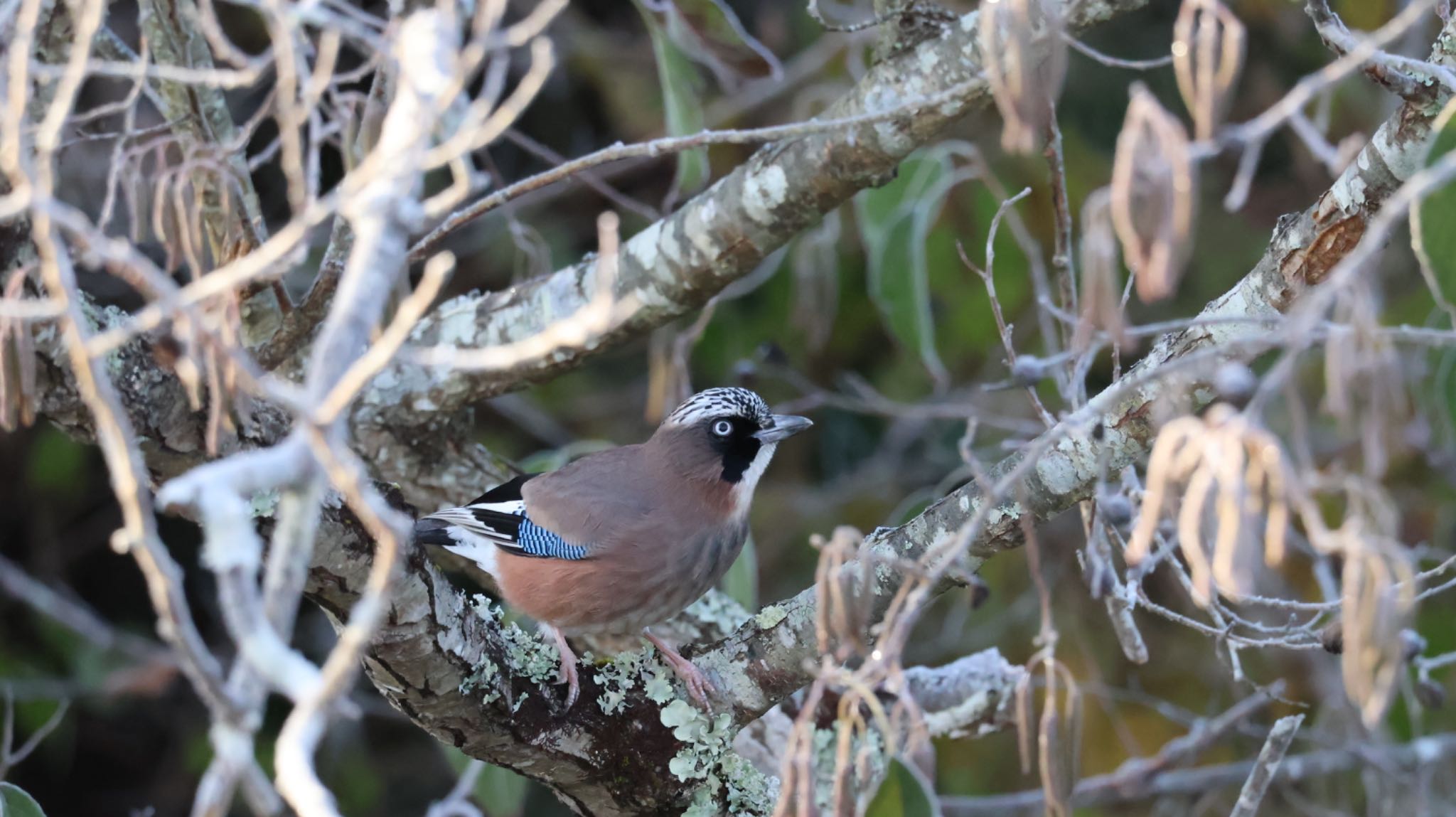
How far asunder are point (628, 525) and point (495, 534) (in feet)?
1.24

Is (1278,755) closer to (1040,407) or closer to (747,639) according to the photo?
(1040,407)

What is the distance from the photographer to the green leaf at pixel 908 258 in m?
4.02

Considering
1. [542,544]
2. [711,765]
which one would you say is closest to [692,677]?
[711,765]

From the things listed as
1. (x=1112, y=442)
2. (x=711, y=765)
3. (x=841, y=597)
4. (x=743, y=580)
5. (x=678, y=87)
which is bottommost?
(x=841, y=597)

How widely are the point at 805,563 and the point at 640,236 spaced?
2.53 meters

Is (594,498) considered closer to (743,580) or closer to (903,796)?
(743,580)

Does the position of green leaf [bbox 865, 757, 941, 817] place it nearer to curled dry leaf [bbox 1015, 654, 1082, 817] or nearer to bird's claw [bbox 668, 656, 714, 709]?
bird's claw [bbox 668, 656, 714, 709]

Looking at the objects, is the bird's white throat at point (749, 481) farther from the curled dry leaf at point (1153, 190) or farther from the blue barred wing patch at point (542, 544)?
the curled dry leaf at point (1153, 190)

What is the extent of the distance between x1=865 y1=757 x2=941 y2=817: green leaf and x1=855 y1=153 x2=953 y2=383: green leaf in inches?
50.7

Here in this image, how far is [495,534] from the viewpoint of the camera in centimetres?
393

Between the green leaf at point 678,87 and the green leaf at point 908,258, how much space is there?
0.58m

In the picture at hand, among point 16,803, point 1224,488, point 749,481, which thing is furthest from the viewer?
point 749,481

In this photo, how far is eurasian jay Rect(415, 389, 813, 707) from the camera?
12.6ft

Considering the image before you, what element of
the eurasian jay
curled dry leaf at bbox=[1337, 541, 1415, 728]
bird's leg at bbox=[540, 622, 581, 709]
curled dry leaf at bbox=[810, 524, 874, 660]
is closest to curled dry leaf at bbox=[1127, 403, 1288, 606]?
curled dry leaf at bbox=[1337, 541, 1415, 728]
